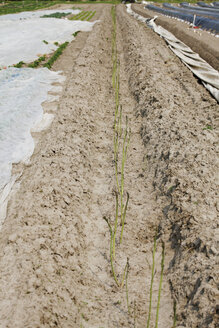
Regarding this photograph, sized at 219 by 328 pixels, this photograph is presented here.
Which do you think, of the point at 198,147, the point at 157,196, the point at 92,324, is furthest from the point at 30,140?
the point at 92,324

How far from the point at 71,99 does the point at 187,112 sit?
112 inches

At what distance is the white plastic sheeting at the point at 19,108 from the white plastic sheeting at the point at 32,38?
219 centimetres

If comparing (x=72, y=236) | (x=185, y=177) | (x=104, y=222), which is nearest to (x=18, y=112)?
(x=104, y=222)

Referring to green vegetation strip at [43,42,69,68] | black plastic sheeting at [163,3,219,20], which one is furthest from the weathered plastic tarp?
black plastic sheeting at [163,3,219,20]

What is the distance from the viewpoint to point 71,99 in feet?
21.0

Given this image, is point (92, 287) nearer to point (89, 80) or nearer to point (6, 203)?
point (6, 203)

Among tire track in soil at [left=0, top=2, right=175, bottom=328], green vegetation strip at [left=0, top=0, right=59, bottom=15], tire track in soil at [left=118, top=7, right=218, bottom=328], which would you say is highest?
green vegetation strip at [left=0, top=0, right=59, bottom=15]

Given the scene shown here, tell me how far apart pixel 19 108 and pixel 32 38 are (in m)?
9.56

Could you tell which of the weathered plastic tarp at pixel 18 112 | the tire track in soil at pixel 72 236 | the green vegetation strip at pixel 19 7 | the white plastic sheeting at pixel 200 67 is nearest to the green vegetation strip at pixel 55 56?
the weathered plastic tarp at pixel 18 112

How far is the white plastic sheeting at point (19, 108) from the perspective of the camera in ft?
16.1

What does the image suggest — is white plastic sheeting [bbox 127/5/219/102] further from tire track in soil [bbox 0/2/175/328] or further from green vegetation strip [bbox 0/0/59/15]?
green vegetation strip [bbox 0/0/59/15]

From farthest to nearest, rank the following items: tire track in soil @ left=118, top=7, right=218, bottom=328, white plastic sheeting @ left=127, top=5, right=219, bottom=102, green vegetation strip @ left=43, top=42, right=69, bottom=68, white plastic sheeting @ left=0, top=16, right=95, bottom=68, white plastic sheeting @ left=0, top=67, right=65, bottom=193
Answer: white plastic sheeting @ left=0, top=16, right=95, bottom=68, green vegetation strip @ left=43, top=42, right=69, bottom=68, white plastic sheeting @ left=127, top=5, right=219, bottom=102, white plastic sheeting @ left=0, top=67, right=65, bottom=193, tire track in soil @ left=118, top=7, right=218, bottom=328

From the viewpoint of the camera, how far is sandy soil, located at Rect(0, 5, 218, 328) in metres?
2.54

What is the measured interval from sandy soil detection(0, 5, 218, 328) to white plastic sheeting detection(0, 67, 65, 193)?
0.28 m
